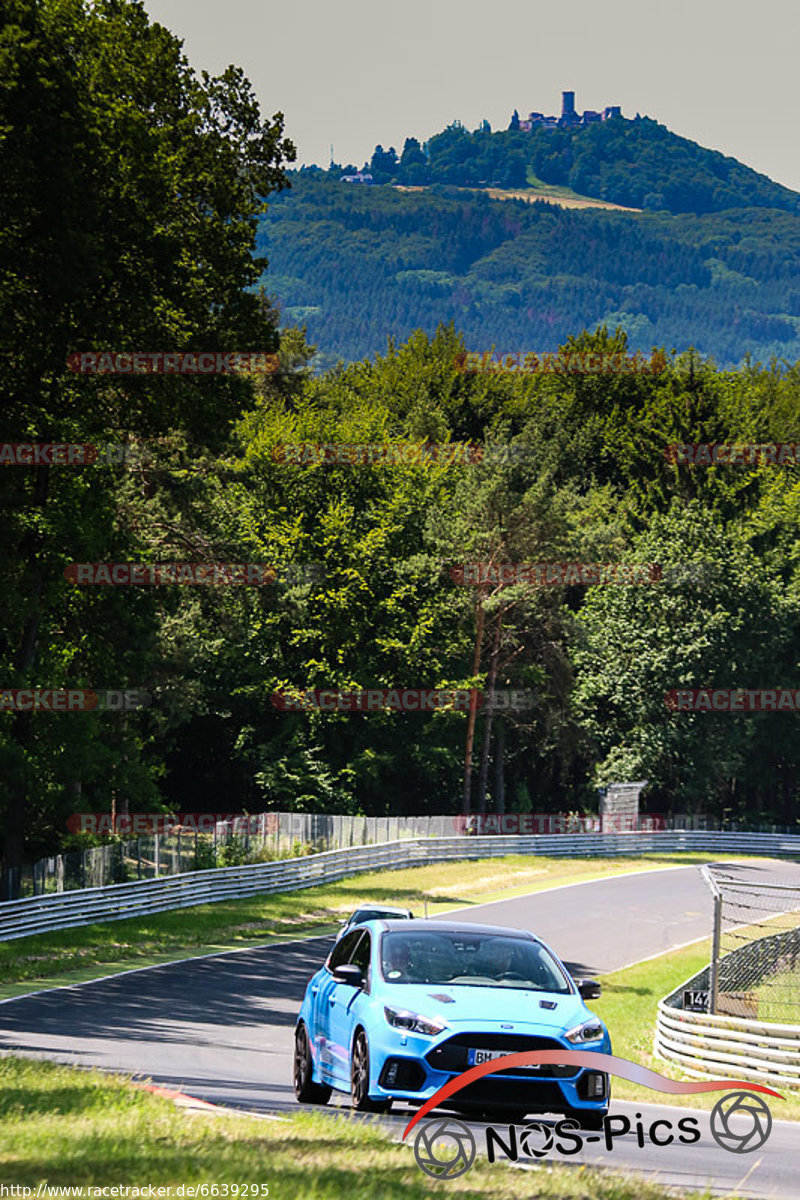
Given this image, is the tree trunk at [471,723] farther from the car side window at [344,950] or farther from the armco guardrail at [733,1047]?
the car side window at [344,950]

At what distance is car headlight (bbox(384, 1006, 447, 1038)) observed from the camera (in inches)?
416

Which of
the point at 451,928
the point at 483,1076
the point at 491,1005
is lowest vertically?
the point at 483,1076

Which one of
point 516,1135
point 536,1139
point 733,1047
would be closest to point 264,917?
point 733,1047

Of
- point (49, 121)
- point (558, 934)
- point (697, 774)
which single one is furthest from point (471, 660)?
point (49, 121)

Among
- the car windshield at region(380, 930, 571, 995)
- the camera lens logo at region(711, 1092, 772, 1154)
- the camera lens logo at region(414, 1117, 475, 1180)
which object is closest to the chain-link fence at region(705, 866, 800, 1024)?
the camera lens logo at region(711, 1092, 772, 1154)

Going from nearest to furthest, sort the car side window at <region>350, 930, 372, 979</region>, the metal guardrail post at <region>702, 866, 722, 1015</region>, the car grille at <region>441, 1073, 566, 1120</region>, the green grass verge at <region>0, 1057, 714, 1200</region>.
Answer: the green grass verge at <region>0, 1057, 714, 1200</region>
the car grille at <region>441, 1073, 566, 1120</region>
the car side window at <region>350, 930, 372, 979</region>
the metal guardrail post at <region>702, 866, 722, 1015</region>

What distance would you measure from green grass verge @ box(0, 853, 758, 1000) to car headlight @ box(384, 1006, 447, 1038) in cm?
1479

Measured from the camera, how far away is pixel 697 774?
69750mm

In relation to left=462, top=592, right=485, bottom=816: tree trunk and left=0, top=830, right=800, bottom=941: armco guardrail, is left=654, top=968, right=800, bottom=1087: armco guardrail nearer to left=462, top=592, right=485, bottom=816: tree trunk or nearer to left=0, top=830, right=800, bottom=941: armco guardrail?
left=0, top=830, right=800, bottom=941: armco guardrail

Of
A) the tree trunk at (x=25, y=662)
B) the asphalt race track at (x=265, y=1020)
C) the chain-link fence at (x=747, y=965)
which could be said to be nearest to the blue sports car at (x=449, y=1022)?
the asphalt race track at (x=265, y=1020)

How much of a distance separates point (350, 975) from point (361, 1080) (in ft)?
2.92

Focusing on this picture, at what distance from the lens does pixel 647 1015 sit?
25.5m

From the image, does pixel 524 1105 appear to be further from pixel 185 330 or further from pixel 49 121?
pixel 185 330

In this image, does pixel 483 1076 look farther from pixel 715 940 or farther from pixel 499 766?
pixel 499 766
